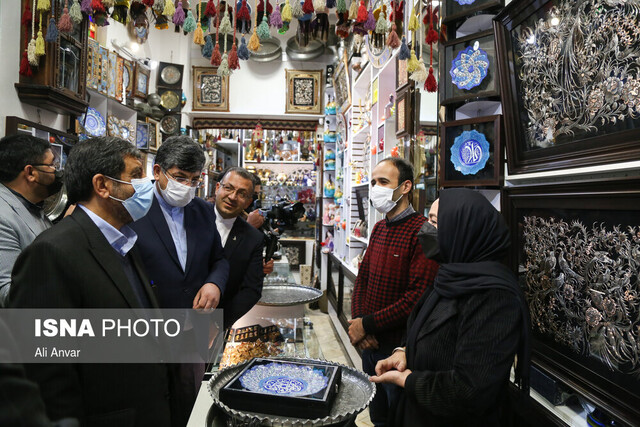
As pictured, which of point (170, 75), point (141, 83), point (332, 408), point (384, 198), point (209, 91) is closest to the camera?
point (332, 408)

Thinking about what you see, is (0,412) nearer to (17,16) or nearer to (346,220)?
(17,16)

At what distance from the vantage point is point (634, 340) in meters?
1.08

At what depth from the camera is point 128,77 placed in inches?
190

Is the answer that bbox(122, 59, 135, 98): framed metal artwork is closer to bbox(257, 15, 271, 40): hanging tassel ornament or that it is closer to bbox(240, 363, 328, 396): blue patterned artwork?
bbox(257, 15, 271, 40): hanging tassel ornament

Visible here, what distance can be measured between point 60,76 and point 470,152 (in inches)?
114

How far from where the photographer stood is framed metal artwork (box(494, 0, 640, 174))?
1099 mm

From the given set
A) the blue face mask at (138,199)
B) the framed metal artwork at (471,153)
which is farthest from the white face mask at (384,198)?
the blue face mask at (138,199)

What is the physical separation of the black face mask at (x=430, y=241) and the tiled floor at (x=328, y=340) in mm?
2215

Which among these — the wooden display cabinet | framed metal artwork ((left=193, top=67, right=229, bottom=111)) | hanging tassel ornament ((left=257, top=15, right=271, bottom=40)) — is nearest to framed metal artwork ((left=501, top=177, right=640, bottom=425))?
hanging tassel ornament ((left=257, top=15, right=271, bottom=40))

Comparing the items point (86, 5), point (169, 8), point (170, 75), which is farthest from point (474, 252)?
point (170, 75)

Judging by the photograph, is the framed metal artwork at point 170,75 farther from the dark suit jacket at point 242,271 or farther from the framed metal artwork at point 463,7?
the framed metal artwork at point 463,7

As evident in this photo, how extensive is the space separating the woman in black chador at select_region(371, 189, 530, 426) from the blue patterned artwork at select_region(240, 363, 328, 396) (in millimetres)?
277

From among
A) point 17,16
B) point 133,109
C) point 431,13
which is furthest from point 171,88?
point 431,13

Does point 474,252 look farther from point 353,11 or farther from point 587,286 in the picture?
point 353,11
